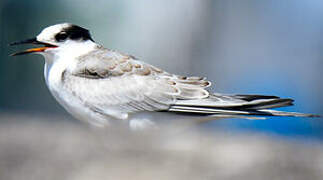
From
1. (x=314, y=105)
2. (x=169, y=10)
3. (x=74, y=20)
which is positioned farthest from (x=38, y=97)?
(x=314, y=105)

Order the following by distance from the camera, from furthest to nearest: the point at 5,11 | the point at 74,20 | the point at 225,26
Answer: the point at 5,11, the point at 225,26, the point at 74,20

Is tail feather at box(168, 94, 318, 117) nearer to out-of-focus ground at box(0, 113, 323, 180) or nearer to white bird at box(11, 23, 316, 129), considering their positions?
white bird at box(11, 23, 316, 129)

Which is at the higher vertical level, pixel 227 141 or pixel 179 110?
pixel 179 110

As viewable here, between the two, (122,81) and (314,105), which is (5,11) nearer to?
(122,81)

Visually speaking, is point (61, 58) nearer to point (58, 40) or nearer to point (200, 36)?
point (58, 40)

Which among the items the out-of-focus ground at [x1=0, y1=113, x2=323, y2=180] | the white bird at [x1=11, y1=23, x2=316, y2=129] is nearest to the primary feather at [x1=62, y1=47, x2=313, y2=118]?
the white bird at [x1=11, y1=23, x2=316, y2=129]

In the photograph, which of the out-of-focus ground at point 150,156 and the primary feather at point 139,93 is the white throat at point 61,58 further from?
the out-of-focus ground at point 150,156

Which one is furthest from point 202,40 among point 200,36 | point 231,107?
point 231,107


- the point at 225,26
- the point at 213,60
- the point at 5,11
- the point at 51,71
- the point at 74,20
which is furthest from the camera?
the point at 5,11
